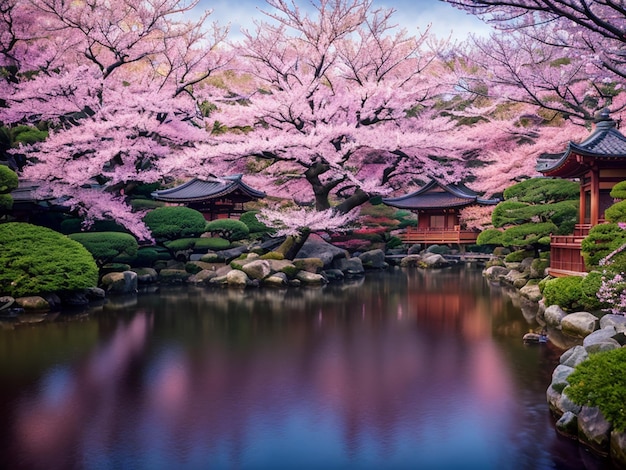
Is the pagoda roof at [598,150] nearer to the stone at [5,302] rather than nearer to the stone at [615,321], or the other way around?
the stone at [615,321]

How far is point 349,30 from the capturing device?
2250cm

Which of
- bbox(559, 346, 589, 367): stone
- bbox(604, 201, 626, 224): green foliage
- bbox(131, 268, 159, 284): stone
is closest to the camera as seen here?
bbox(559, 346, 589, 367): stone

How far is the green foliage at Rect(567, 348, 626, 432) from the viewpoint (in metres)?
4.82

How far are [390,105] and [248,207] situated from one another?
1202 cm

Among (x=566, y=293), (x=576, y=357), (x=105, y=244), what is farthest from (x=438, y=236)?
(x=576, y=357)

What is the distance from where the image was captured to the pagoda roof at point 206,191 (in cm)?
2670

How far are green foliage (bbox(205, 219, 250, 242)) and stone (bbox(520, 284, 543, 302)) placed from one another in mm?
11364

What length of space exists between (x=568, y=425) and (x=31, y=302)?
12.4m

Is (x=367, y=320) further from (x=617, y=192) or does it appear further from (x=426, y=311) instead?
(x=617, y=192)

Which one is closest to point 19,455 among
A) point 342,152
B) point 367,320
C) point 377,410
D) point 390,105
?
point 377,410

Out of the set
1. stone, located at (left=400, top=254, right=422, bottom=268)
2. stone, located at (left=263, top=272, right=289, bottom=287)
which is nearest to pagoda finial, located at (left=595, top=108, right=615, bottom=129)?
stone, located at (left=263, top=272, right=289, bottom=287)

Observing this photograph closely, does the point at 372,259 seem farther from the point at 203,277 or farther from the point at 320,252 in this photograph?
the point at 203,277

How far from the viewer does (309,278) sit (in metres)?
20.4

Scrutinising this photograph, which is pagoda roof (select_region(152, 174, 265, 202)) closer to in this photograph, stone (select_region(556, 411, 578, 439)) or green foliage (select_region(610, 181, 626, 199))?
green foliage (select_region(610, 181, 626, 199))
